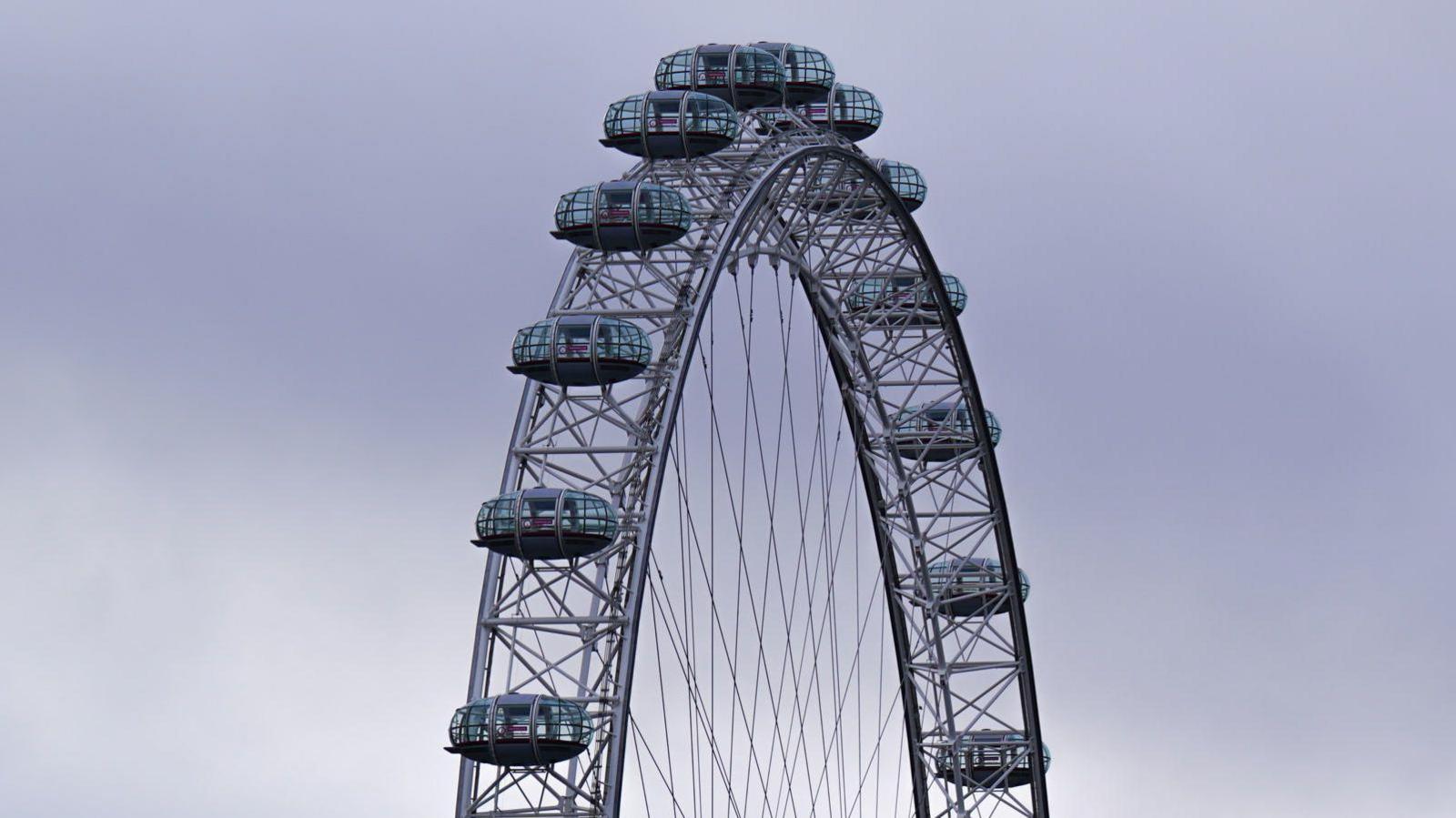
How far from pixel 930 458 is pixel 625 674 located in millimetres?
27493

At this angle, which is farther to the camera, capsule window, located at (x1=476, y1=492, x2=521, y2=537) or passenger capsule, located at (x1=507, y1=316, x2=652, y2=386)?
passenger capsule, located at (x1=507, y1=316, x2=652, y2=386)

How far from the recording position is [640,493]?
242 ft

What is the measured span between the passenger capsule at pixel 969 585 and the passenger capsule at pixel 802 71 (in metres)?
15.5

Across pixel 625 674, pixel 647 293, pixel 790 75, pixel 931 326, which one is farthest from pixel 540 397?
pixel 931 326

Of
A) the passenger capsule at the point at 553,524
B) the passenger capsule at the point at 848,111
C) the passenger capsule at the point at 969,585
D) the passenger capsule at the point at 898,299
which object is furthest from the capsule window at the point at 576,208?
the passenger capsule at the point at 969,585

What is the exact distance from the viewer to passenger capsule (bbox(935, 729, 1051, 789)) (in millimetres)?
97000

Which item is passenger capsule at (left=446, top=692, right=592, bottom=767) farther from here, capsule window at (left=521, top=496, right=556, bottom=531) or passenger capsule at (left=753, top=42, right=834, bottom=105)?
passenger capsule at (left=753, top=42, right=834, bottom=105)

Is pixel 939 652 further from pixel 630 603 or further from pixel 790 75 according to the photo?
pixel 630 603

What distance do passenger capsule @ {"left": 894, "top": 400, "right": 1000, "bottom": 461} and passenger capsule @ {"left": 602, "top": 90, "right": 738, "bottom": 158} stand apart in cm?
1818

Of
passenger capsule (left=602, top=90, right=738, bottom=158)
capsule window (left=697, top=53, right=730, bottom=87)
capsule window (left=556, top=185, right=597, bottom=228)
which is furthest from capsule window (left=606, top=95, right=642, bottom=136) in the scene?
capsule window (left=697, top=53, right=730, bottom=87)

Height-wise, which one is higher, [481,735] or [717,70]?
[717,70]

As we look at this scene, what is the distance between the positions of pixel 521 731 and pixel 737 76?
18.7m

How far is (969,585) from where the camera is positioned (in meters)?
96.0

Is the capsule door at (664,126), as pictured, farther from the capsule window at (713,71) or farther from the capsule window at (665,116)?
the capsule window at (713,71)
